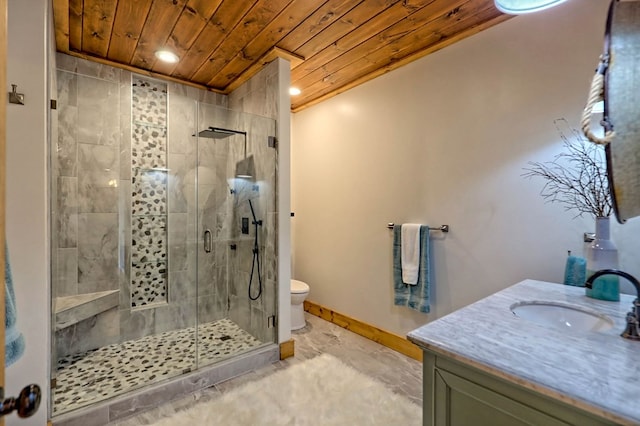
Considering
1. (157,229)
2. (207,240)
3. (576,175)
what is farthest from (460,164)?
(157,229)

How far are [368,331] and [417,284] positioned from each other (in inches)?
31.7

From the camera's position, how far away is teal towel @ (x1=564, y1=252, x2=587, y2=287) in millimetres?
1600

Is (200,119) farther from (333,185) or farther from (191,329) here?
(191,329)

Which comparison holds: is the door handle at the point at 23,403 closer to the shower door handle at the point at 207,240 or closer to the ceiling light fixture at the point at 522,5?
the ceiling light fixture at the point at 522,5

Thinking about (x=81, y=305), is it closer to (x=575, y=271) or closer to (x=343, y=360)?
(x=343, y=360)

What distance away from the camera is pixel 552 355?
0.86 meters

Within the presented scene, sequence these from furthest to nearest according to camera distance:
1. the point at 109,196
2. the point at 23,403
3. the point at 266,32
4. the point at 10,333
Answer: the point at 109,196 → the point at 266,32 → the point at 10,333 → the point at 23,403

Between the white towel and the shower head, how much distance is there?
1.72 meters

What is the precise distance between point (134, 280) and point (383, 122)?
275 centimetres

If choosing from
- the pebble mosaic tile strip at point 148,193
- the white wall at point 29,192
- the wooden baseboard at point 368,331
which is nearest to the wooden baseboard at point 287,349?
the wooden baseboard at point 368,331

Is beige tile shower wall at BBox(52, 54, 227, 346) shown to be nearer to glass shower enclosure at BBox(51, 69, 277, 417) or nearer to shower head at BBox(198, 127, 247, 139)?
glass shower enclosure at BBox(51, 69, 277, 417)

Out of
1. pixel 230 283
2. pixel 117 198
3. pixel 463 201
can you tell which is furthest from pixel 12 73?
pixel 463 201

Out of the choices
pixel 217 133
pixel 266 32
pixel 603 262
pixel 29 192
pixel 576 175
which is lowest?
pixel 603 262

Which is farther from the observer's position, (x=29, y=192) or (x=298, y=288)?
(x=298, y=288)
